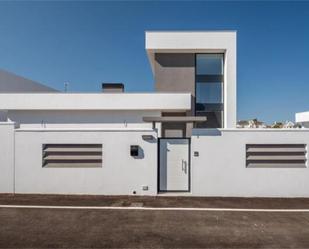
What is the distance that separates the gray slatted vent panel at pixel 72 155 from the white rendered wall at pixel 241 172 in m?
3.29

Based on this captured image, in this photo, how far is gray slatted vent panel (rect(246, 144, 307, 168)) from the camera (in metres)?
7.21

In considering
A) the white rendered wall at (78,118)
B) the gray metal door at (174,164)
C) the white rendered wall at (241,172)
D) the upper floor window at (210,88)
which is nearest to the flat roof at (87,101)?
the white rendered wall at (78,118)

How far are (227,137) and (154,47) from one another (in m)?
9.83

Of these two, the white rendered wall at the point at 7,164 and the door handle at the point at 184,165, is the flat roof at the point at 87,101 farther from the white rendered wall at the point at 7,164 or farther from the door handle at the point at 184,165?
the door handle at the point at 184,165

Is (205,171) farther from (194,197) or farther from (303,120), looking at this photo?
(303,120)

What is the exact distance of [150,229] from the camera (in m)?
4.79

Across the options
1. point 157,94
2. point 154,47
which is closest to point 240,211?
point 157,94

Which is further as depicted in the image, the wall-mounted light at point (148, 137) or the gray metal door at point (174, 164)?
the gray metal door at point (174, 164)

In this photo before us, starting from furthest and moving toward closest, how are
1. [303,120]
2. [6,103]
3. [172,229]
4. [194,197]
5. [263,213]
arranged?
[303,120] → [6,103] → [194,197] → [263,213] → [172,229]

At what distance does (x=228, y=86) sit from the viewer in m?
14.8

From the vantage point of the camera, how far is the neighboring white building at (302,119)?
23.7 meters

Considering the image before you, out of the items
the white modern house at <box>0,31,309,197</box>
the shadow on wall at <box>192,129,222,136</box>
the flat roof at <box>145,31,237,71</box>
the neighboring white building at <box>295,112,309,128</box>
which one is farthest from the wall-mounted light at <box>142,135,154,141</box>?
the neighboring white building at <box>295,112,309,128</box>

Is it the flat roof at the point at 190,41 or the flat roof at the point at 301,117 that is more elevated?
the flat roof at the point at 190,41

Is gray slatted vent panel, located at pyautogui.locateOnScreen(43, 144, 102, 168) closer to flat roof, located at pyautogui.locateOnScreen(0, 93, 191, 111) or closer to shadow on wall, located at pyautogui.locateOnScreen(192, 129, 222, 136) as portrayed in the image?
shadow on wall, located at pyautogui.locateOnScreen(192, 129, 222, 136)
